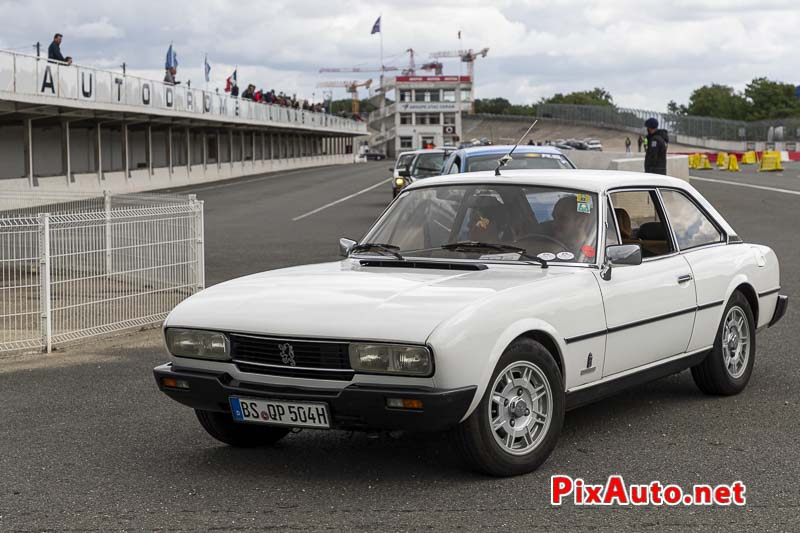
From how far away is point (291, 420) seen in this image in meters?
5.35

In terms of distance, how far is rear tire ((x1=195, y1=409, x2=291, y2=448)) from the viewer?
6.11 meters

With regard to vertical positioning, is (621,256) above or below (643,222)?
below

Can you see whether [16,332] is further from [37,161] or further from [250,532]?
[37,161]

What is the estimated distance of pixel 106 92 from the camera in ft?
123

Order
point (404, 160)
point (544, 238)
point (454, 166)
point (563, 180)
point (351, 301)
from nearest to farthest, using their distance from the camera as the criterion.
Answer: point (351, 301) → point (544, 238) → point (563, 180) → point (454, 166) → point (404, 160)

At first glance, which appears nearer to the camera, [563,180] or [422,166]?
[563,180]

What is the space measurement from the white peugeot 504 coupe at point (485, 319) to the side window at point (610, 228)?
0.02m

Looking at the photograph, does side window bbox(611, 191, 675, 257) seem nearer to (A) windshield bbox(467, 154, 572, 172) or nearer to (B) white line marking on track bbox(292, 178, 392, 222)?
(A) windshield bbox(467, 154, 572, 172)

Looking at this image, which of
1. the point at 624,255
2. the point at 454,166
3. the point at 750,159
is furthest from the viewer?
the point at 750,159

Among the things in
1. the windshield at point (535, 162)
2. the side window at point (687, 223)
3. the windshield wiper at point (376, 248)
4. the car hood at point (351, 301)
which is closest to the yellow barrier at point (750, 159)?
the windshield at point (535, 162)

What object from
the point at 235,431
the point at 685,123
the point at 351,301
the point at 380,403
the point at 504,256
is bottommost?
the point at 235,431

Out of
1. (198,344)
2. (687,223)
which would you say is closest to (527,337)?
(198,344)

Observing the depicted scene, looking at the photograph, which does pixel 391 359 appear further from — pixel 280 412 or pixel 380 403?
pixel 280 412

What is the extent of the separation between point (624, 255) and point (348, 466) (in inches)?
72.4
